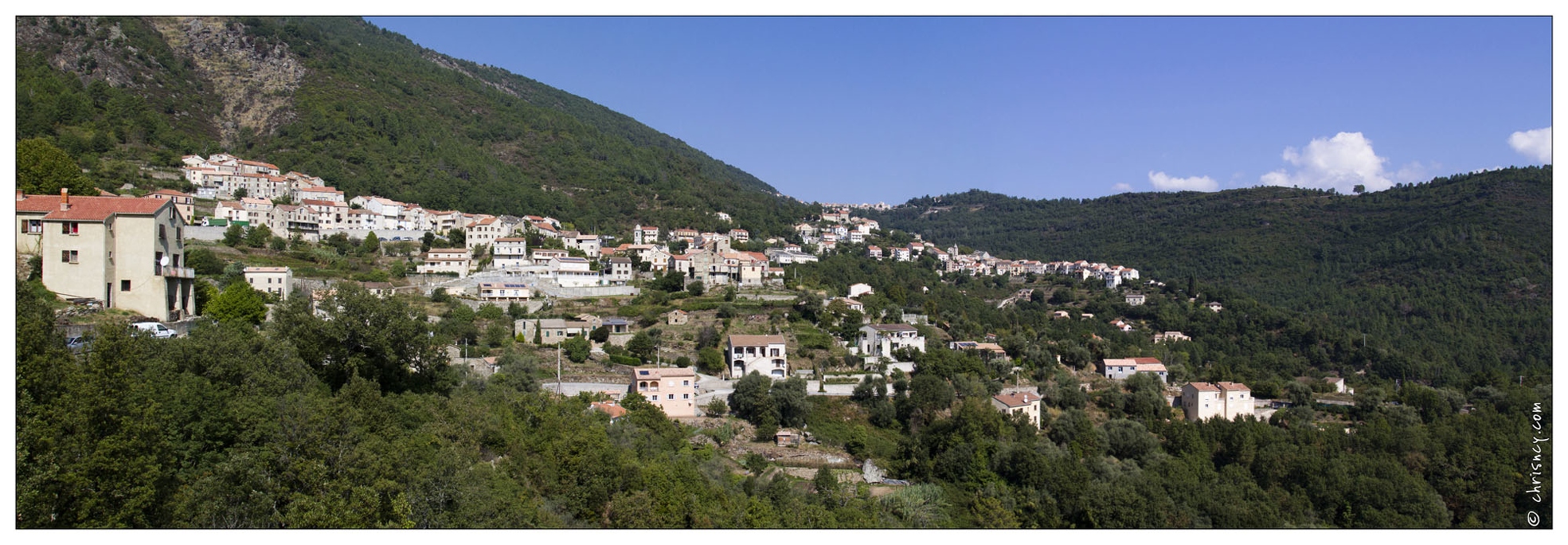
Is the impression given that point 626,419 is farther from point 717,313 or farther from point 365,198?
point 365,198

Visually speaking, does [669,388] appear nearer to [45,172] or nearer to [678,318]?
[678,318]

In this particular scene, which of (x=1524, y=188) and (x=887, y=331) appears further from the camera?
(x=1524, y=188)

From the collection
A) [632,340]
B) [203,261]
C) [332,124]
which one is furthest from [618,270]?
[332,124]

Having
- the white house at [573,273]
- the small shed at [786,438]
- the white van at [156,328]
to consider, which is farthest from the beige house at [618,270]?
the white van at [156,328]

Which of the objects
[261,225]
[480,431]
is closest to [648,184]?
[261,225]

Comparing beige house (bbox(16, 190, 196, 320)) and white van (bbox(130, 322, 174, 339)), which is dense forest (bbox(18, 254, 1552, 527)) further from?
beige house (bbox(16, 190, 196, 320))

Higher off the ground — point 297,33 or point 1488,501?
point 297,33
